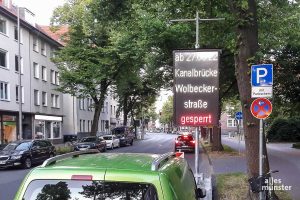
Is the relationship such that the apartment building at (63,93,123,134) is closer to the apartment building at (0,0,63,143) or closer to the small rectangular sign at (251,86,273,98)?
the apartment building at (0,0,63,143)

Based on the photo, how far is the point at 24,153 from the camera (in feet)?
84.3

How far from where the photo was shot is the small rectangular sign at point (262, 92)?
963 cm

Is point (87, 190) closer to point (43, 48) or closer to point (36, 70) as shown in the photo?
point (36, 70)

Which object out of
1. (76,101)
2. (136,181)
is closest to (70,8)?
(76,101)

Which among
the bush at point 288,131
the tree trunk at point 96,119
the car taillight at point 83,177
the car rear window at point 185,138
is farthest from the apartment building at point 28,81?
the car taillight at point 83,177

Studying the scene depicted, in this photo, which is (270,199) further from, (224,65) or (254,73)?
(224,65)

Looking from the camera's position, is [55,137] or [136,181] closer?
[136,181]

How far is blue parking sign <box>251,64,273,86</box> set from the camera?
9.58 meters

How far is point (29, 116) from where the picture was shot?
154 feet

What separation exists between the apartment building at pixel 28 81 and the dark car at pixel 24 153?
24.3ft

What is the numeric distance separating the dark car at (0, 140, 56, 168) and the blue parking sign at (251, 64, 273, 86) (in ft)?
59.2

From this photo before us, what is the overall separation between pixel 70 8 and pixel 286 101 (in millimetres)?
21896

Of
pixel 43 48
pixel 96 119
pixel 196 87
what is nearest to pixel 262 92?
pixel 196 87

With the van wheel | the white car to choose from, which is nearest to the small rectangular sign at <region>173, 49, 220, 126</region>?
the van wheel
